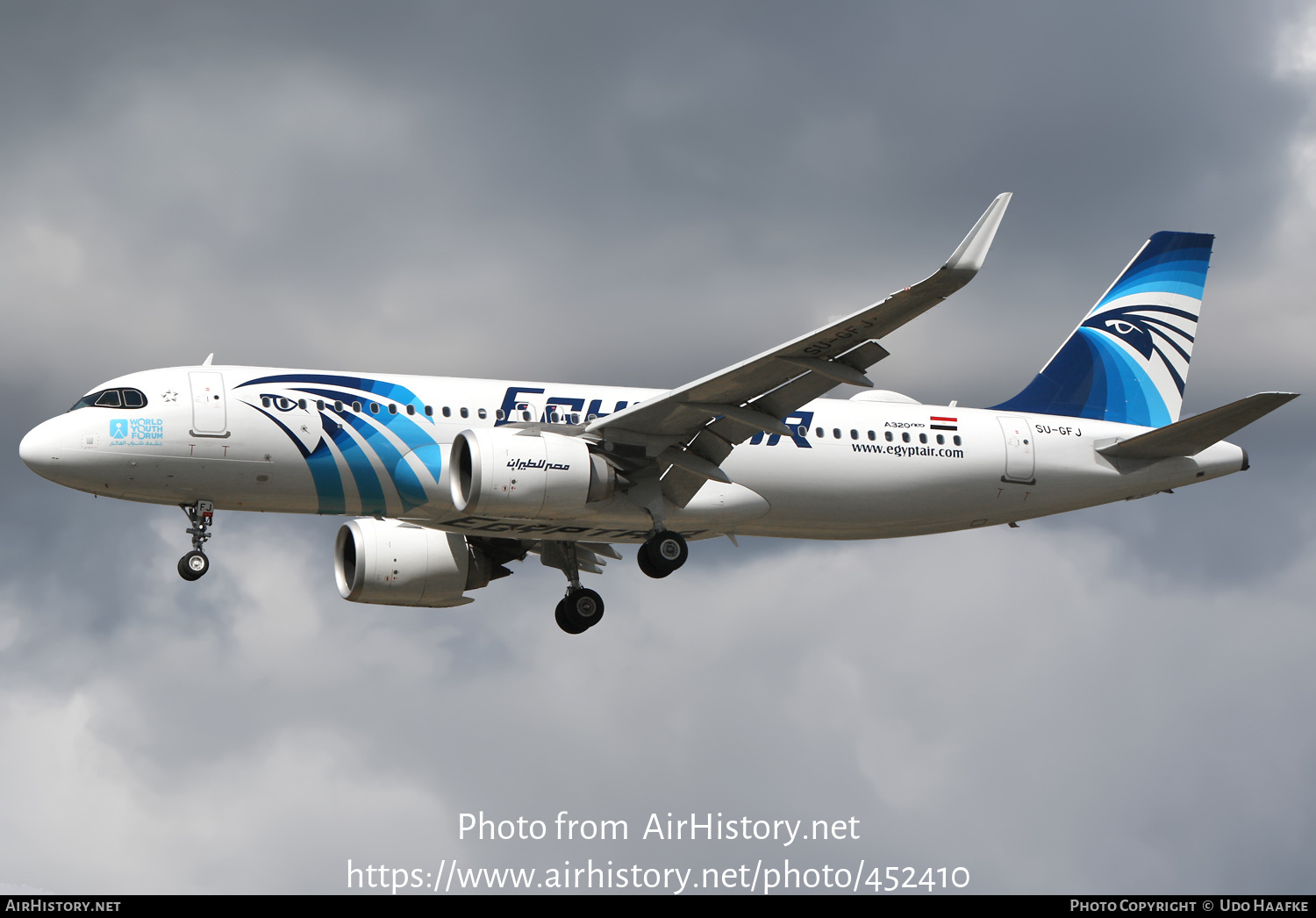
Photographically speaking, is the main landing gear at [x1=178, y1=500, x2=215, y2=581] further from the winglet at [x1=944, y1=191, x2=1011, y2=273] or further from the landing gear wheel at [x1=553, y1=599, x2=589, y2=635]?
the winglet at [x1=944, y1=191, x2=1011, y2=273]

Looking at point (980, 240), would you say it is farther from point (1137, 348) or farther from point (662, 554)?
point (1137, 348)

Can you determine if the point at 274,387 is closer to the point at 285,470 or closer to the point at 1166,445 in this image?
the point at 285,470

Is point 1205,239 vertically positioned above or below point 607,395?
above

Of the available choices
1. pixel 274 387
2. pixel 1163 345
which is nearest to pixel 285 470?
pixel 274 387

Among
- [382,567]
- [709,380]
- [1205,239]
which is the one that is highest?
[1205,239]

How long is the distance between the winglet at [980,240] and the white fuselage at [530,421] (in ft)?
30.1

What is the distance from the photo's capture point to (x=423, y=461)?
3127cm

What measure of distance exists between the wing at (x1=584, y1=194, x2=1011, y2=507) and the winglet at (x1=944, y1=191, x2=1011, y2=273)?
0.14m

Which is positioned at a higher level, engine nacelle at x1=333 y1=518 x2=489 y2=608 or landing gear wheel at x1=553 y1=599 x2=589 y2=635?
engine nacelle at x1=333 y1=518 x2=489 y2=608

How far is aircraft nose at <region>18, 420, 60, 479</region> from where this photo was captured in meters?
30.4

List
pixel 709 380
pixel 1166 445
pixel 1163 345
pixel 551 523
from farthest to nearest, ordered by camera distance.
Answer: pixel 1163 345, pixel 1166 445, pixel 551 523, pixel 709 380

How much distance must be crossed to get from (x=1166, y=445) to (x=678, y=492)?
37.7ft

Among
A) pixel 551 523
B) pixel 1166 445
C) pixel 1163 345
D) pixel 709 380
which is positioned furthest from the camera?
pixel 1163 345

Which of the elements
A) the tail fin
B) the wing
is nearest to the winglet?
the wing
